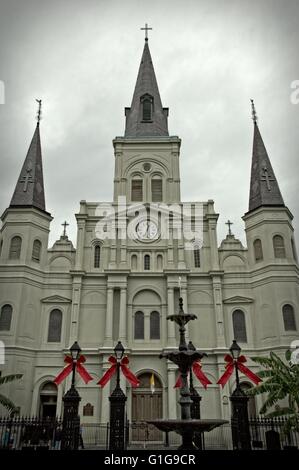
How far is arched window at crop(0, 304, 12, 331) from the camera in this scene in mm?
27094

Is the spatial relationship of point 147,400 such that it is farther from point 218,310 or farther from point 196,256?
point 196,256

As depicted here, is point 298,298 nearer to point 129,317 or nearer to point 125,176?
point 129,317

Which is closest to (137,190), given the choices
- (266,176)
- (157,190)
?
(157,190)

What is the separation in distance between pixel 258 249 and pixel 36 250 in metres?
16.8

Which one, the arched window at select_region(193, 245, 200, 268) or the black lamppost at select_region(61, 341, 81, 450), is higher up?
the arched window at select_region(193, 245, 200, 268)

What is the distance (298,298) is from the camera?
28.0m

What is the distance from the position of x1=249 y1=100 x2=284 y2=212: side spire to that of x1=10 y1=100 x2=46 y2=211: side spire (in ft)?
55.9

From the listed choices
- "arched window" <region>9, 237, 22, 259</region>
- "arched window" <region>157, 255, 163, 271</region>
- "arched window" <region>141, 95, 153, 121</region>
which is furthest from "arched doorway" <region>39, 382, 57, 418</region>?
"arched window" <region>141, 95, 153, 121</region>

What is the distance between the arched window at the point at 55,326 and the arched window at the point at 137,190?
1122 centimetres

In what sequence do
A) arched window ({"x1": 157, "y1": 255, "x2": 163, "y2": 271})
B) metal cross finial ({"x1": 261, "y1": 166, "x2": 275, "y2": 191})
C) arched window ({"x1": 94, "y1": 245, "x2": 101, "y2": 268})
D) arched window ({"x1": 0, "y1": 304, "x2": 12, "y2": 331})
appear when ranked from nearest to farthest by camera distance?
1. arched window ({"x1": 0, "y1": 304, "x2": 12, "y2": 331})
2. arched window ({"x1": 157, "y1": 255, "x2": 163, "y2": 271})
3. arched window ({"x1": 94, "y1": 245, "x2": 101, "y2": 268})
4. metal cross finial ({"x1": 261, "y1": 166, "x2": 275, "y2": 191})

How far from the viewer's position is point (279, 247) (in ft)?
97.5

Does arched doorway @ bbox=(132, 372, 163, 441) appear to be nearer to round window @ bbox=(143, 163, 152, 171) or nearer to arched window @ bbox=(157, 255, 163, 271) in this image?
arched window @ bbox=(157, 255, 163, 271)

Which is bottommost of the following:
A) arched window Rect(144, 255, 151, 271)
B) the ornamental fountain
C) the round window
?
the ornamental fountain
